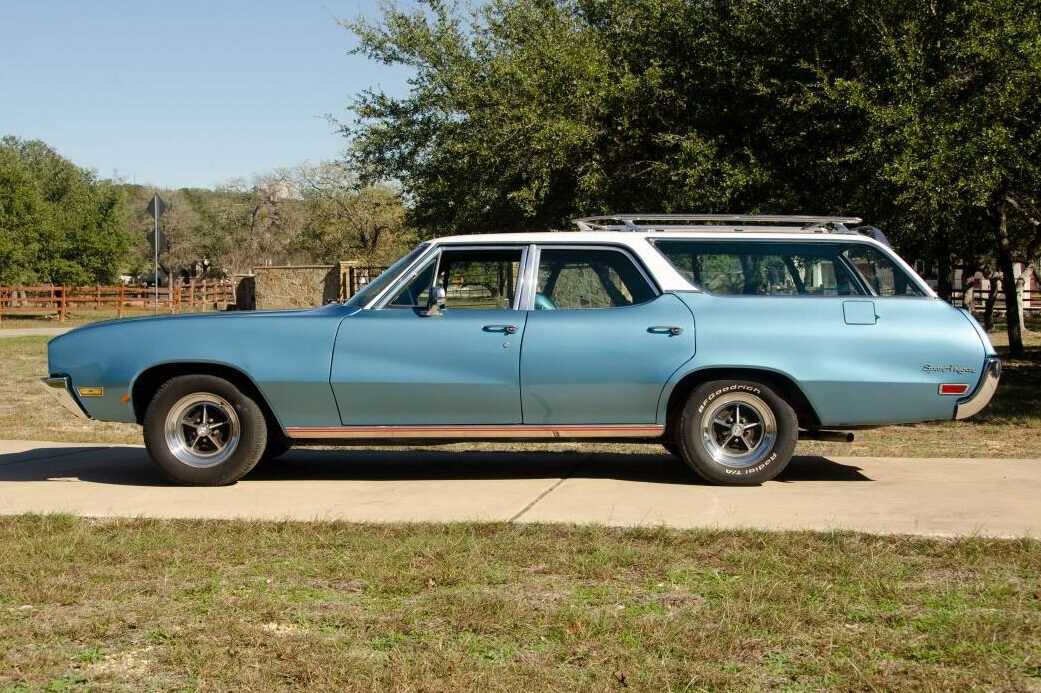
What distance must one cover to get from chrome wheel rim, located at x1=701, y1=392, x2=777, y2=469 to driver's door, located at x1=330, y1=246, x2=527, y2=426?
3.93 ft

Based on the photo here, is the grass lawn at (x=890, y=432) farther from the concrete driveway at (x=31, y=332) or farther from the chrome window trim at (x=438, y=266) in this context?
the concrete driveway at (x=31, y=332)

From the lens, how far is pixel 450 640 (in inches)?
178

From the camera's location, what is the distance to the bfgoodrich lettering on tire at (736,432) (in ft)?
25.8

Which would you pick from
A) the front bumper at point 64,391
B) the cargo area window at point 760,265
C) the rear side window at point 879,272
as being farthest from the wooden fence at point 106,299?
the rear side window at point 879,272

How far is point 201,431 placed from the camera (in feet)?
26.5

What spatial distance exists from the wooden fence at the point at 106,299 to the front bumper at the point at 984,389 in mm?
38682

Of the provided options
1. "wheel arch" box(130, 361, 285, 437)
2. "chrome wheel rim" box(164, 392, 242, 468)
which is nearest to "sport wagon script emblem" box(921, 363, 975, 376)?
"wheel arch" box(130, 361, 285, 437)

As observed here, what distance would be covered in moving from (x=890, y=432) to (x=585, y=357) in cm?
576

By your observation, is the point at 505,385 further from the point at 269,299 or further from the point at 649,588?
A: the point at 269,299

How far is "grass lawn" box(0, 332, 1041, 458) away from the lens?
1069 centimetres

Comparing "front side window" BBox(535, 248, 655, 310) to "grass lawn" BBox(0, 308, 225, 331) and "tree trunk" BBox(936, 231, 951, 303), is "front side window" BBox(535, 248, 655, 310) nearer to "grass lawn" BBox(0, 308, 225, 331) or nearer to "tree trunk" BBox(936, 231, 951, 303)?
"tree trunk" BBox(936, 231, 951, 303)

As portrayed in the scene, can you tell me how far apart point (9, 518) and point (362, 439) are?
7.01 feet

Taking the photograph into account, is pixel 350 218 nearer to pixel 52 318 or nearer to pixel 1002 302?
pixel 52 318

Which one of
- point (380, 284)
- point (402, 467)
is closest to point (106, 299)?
point (402, 467)
